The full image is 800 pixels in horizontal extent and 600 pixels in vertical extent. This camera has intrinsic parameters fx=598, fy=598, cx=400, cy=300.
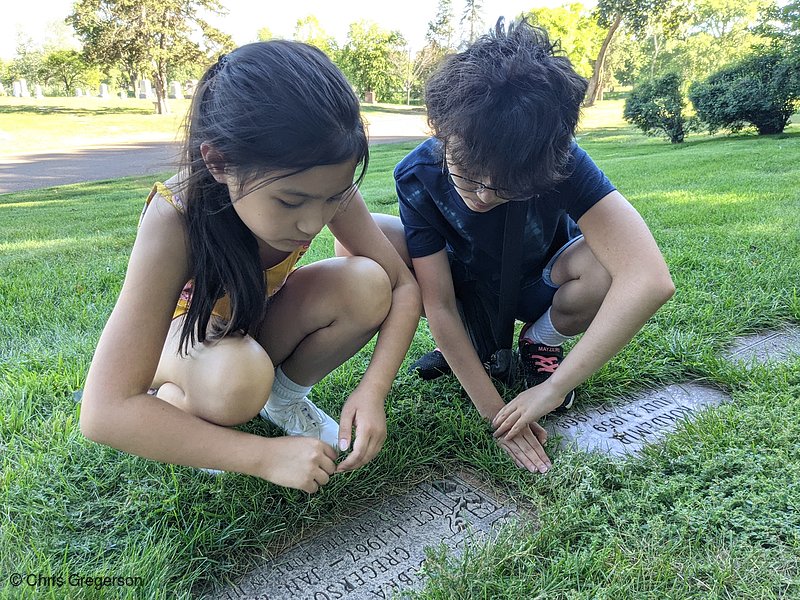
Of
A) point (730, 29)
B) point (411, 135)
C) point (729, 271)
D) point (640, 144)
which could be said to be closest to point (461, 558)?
point (729, 271)

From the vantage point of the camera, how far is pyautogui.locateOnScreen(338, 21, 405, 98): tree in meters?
36.8

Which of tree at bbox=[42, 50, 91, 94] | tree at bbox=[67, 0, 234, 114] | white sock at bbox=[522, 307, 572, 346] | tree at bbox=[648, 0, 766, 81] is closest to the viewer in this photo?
white sock at bbox=[522, 307, 572, 346]

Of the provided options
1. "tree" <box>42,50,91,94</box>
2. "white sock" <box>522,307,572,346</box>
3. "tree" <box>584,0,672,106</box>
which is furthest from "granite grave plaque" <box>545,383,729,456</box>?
"tree" <box>42,50,91,94</box>

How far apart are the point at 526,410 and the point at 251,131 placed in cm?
102

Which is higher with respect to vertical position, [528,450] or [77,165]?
[528,450]

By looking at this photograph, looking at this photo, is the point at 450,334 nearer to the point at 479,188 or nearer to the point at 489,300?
the point at 489,300

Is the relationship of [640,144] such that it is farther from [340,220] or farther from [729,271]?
[340,220]

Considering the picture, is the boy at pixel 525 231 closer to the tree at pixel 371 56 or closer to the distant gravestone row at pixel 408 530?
the distant gravestone row at pixel 408 530

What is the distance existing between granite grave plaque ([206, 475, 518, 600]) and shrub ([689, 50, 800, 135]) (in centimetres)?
1284

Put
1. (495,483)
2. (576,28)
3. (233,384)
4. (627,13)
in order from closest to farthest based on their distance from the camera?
(233,384)
(495,483)
(627,13)
(576,28)

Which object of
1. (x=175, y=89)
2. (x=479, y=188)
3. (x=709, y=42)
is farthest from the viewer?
(x=175, y=89)

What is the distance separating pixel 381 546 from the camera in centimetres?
141

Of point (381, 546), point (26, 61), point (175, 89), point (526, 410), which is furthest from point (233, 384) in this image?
point (26, 61)

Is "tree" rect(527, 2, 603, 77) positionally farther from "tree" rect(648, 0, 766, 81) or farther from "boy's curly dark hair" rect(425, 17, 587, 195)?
"boy's curly dark hair" rect(425, 17, 587, 195)
